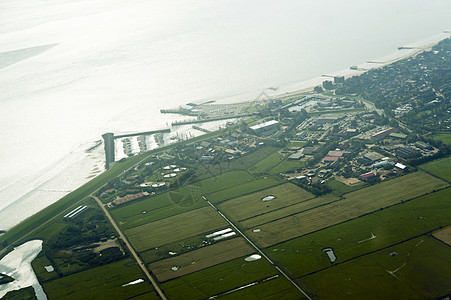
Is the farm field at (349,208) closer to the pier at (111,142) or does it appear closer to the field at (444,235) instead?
the field at (444,235)

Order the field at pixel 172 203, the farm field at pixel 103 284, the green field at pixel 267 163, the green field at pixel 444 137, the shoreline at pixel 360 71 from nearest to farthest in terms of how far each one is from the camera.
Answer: the farm field at pixel 103 284 < the field at pixel 172 203 < the green field at pixel 267 163 < the green field at pixel 444 137 < the shoreline at pixel 360 71

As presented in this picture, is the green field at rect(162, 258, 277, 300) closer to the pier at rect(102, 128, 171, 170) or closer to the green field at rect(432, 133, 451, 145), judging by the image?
the pier at rect(102, 128, 171, 170)

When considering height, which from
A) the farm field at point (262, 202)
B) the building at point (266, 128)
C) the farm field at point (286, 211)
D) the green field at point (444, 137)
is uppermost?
the building at point (266, 128)

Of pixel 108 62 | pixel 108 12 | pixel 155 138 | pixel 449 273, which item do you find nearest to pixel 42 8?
pixel 108 12

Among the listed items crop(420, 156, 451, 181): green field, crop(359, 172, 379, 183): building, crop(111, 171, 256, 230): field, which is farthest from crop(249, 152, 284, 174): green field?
crop(420, 156, 451, 181): green field

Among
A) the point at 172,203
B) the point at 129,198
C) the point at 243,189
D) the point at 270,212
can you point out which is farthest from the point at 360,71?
the point at 129,198

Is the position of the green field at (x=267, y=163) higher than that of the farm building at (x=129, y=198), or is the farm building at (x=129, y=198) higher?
the farm building at (x=129, y=198)

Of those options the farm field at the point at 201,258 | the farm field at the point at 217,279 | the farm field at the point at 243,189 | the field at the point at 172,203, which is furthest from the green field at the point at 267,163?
the farm field at the point at 217,279
